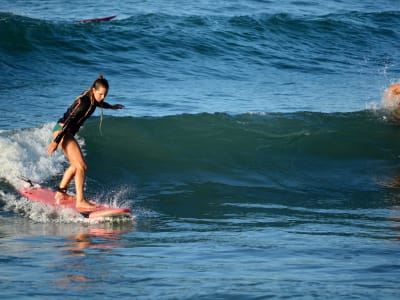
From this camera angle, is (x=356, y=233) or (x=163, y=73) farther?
(x=163, y=73)

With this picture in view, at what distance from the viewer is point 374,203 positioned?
967 cm

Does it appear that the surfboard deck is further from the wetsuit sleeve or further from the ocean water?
the wetsuit sleeve

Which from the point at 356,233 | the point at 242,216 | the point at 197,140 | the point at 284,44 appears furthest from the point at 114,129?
the point at 284,44

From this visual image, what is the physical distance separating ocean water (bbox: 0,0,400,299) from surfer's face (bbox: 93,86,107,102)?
127 centimetres

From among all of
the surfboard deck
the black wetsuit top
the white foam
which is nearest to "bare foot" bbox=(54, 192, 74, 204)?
the surfboard deck

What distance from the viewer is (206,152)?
39.8 ft

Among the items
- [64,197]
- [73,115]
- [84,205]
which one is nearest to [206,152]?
[64,197]

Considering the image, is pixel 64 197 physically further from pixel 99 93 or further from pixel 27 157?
pixel 27 157

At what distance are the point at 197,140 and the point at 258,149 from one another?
969mm

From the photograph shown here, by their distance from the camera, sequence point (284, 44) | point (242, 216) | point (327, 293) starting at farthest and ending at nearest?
point (284, 44), point (242, 216), point (327, 293)

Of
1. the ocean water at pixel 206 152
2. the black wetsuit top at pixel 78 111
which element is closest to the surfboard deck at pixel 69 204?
the ocean water at pixel 206 152

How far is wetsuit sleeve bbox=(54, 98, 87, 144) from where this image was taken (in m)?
8.16

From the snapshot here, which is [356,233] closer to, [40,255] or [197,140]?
[40,255]

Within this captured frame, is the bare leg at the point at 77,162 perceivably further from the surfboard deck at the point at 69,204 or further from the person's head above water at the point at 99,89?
the person's head above water at the point at 99,89
